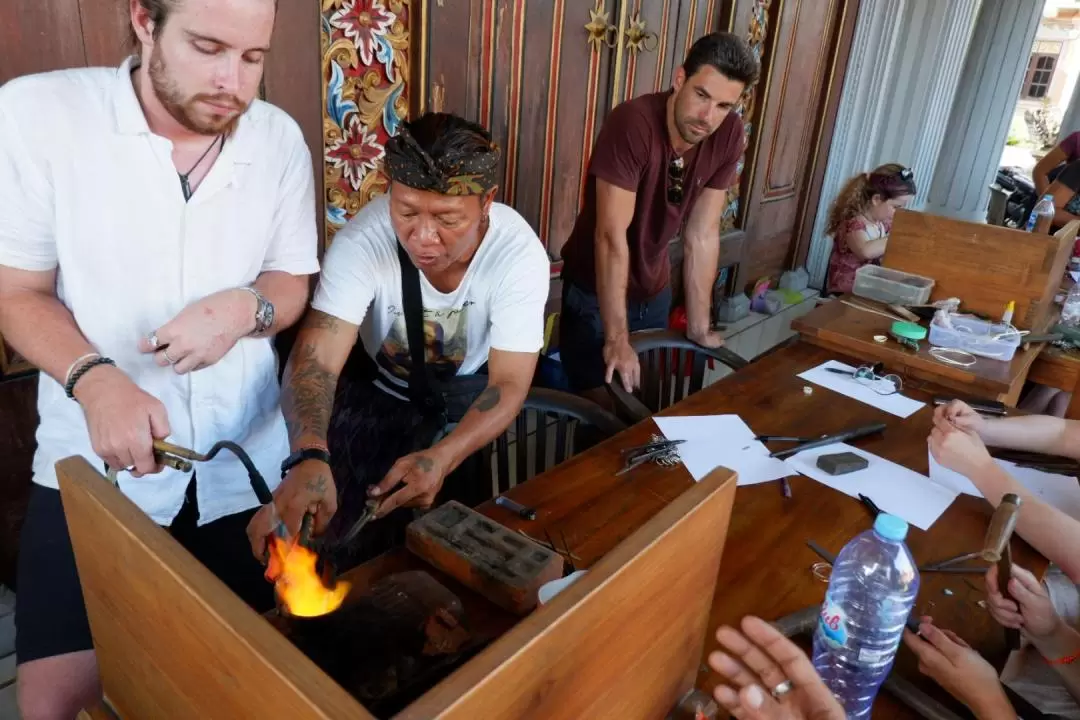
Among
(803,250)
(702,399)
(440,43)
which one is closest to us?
(702,399)

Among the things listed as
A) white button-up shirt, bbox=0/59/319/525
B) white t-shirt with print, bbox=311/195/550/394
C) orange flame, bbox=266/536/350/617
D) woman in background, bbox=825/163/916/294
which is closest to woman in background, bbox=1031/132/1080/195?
woman in background, bbox=825/163/916/294

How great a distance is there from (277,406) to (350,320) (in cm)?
25

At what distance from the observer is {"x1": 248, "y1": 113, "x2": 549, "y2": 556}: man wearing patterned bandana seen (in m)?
1.45

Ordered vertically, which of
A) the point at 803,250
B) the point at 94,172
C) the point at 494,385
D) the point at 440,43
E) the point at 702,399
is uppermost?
the point at 440,43

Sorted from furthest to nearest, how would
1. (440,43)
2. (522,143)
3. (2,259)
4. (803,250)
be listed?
1. (803,250)
2. (522,143)
3. (440,43)
4. (2,259)

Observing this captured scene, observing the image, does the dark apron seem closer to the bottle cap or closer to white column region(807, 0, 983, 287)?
the bottle cap

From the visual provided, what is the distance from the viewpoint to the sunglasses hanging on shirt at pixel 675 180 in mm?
2600

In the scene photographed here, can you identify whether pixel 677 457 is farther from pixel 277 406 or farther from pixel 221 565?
pixel 221 565

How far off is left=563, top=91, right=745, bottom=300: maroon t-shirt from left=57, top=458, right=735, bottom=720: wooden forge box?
1791mm

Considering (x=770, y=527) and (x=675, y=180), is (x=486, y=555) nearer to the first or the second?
(x=770, y=527)

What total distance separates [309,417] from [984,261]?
7.90ft

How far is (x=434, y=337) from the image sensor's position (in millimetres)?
1771

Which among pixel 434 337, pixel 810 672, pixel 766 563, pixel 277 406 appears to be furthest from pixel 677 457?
pixel 277 406

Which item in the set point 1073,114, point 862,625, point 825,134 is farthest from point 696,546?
point 1073,114
